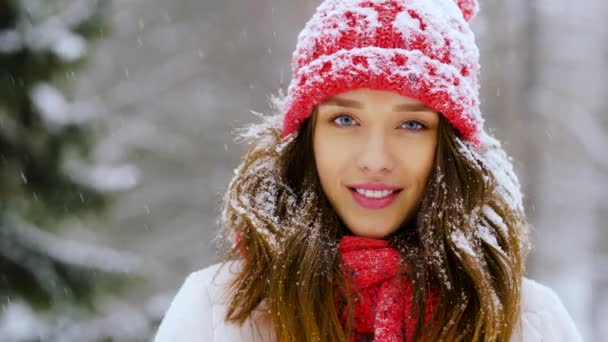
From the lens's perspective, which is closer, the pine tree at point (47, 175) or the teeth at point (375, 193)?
the teeth at point (375, 193)

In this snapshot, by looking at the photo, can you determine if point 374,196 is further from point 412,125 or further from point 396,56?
point 396,56

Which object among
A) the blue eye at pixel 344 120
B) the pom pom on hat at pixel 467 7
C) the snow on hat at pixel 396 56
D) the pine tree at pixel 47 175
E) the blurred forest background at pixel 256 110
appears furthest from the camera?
the blurred forest background at pixel 256 110

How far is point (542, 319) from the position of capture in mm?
2281

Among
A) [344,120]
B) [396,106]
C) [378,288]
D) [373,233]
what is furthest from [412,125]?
[378,288]

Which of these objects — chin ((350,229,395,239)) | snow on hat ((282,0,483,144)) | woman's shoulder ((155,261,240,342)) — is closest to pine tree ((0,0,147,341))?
woman's shoulder ((155,261,240,342))

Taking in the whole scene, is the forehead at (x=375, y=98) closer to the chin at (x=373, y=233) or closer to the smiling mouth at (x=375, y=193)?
the smiling mouth at (x=375, y=193)

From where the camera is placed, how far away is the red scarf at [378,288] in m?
2.03

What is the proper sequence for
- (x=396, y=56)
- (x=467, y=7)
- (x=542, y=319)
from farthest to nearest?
(x=467, y=7)
(x=542, y=319)
(x=396, y=56)

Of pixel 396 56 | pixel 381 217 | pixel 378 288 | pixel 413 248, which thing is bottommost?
pixel 378 288

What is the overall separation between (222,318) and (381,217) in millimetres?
609

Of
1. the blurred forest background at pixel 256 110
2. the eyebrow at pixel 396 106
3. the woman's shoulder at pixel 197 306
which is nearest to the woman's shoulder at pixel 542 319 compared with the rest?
the eyebrow at pixel 396 106

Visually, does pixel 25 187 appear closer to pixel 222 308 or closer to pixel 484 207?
pixel 222 308

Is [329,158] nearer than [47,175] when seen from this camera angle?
Yes

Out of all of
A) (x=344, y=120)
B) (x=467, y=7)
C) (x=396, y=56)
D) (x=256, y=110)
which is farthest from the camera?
(x=256, y=110)
